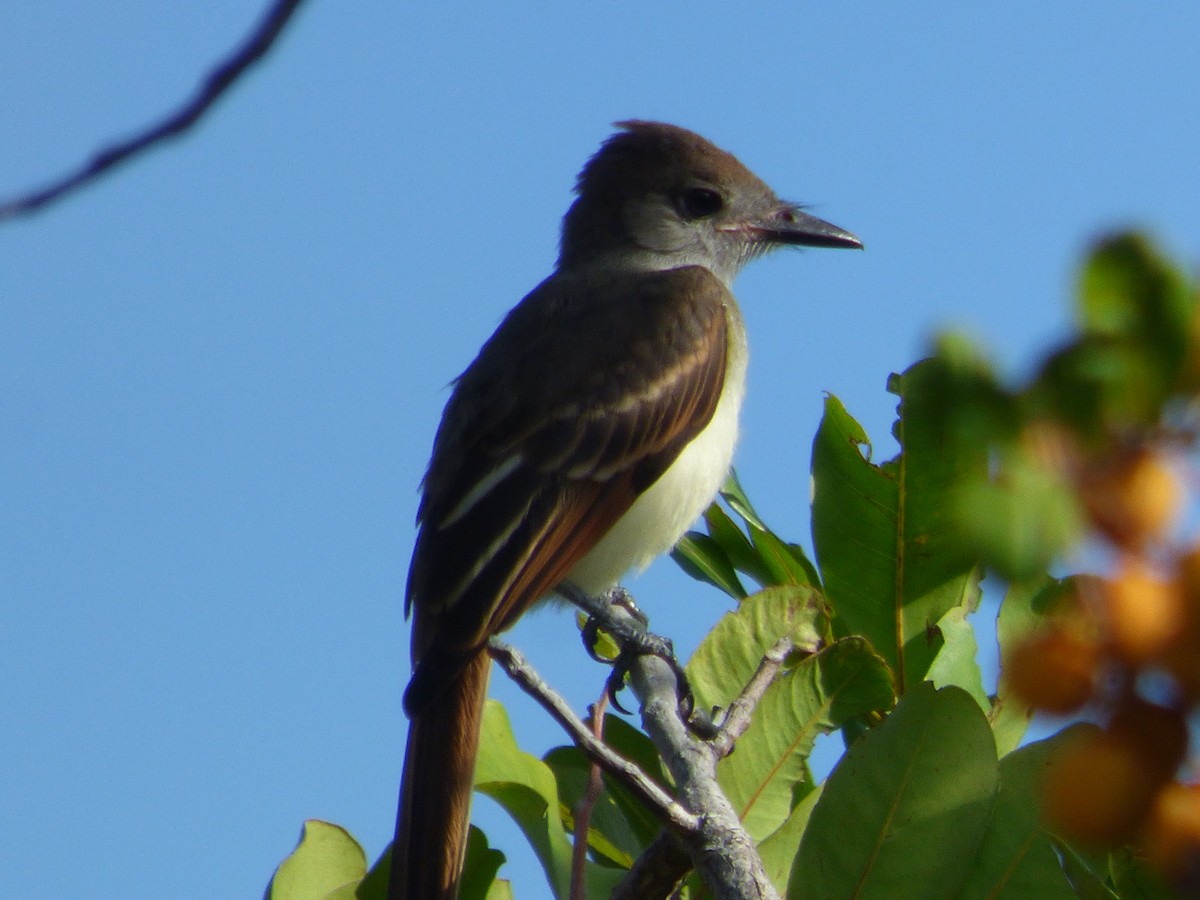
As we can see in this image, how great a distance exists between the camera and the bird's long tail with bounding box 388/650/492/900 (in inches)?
139

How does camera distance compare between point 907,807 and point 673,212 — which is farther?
point 673,212

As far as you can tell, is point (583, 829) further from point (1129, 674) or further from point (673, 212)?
point (673, 212)

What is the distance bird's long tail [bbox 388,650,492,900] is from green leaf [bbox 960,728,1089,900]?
1.29 m

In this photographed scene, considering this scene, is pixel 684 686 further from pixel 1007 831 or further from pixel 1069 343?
pixel 1069 343

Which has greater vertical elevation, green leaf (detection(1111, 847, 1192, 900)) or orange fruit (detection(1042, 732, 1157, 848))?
orange fruit (detection(1042, 732, 1157, 848))

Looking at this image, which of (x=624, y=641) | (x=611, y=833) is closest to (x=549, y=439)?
(x=624, y=641)

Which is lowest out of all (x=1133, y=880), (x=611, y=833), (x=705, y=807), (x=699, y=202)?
(x=1133, y=880)

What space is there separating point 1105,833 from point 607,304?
5.01 metres

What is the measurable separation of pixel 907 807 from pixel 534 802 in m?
0.85

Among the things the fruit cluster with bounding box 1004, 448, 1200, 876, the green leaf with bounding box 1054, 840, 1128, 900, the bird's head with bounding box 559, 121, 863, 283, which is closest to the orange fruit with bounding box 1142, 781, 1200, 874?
the fruit cluster with bounding box 1004, 448, 1200, 876

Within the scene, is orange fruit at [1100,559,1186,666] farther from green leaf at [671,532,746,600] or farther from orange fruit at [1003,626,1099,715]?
green leaf at [671,532,746,600]

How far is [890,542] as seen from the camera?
357 centimetres

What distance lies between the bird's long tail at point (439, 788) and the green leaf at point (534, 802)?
298 millimetres

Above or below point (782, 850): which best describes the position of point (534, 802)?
above
